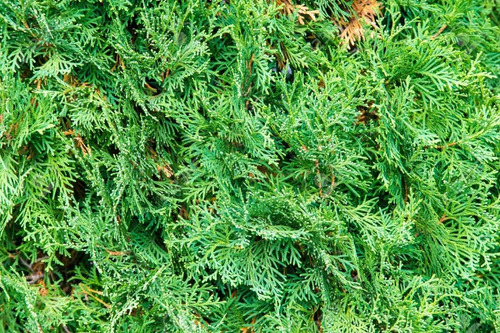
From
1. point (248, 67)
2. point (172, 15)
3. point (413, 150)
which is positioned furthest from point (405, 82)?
point (172, 15)

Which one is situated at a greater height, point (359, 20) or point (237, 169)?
point (359, 20)

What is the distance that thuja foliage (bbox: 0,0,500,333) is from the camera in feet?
5.98

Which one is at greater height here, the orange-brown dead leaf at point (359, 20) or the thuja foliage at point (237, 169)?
the orange-brown dead leaf at point (359, 20)

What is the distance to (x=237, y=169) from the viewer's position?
1.90 metres

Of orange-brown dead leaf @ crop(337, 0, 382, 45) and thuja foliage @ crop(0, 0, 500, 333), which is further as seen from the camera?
orange-brown dead leaf @ crop(337, 0, 382, 45)

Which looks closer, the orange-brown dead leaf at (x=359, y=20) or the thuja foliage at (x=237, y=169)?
the thuja foliage at (x=237, y=169)

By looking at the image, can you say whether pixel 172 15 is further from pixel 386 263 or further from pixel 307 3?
pixel 386 263

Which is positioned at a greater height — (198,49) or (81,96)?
(198,49)

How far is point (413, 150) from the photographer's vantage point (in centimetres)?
195

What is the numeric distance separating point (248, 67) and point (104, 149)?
69 cm

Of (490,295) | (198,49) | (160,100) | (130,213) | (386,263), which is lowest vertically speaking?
(490,295)

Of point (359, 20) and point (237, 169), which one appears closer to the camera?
point (237, 169)

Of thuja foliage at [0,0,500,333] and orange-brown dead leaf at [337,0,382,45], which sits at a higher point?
orange-brown dead leaf at [337,0,382,45]

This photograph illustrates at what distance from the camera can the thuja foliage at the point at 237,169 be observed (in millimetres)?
1821
